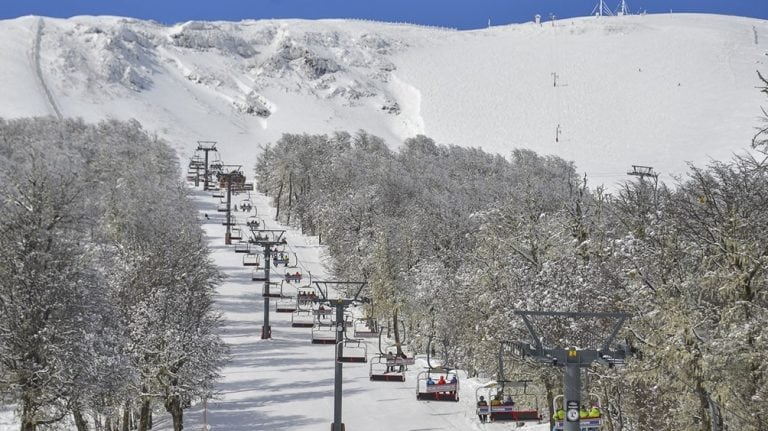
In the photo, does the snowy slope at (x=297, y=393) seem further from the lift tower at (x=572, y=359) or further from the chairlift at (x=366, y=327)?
the lift tower at (x=572, y=359)

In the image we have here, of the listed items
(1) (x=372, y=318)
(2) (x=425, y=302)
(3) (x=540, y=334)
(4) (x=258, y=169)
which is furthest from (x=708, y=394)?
(4) (x=258, y=169)

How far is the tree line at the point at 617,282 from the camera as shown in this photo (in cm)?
2361

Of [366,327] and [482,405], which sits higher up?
[366,327]

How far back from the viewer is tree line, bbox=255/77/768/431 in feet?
77.5

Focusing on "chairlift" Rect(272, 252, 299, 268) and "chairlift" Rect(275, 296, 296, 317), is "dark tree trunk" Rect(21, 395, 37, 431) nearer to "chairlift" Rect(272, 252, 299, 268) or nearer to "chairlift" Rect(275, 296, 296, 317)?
"chairlift" Rect(275, 296, 296, 317)

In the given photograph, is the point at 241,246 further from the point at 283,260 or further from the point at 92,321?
the point at 92,321

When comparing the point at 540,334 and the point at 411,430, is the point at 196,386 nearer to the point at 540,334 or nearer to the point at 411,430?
the point at 411,430

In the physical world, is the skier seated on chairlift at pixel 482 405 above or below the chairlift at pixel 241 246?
below

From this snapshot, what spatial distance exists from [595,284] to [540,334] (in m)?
2.68

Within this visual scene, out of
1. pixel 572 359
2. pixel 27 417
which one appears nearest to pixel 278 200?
pixel 27 417

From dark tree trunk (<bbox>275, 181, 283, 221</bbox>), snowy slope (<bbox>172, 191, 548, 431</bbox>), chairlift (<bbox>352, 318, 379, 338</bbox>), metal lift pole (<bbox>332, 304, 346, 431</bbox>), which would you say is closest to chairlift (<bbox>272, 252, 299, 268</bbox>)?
snowy slope (<bbox>172, 191, 548, 431</bbox>)

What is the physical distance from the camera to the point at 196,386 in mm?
36375

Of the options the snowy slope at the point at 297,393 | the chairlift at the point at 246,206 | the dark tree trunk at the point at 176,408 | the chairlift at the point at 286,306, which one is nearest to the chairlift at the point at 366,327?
the snowy slope at the point at 297,393

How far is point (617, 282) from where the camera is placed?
34.5m
